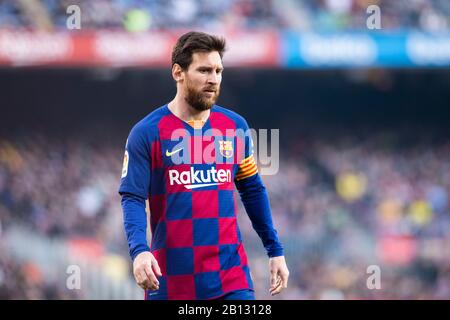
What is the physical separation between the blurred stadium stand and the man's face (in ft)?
36.0

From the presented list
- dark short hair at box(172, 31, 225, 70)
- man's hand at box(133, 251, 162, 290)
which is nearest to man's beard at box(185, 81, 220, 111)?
dark short hair at box(172, 31, 225, 70)

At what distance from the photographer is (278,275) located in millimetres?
5363

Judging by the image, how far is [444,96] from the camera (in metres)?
21.9

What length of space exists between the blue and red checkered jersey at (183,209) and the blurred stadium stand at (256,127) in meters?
10.8

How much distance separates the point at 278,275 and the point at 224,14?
13486 millimetres

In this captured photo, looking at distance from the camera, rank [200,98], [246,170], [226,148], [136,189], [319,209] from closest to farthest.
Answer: [136,189], [200,98], [226,148], [246,170], [319,209]

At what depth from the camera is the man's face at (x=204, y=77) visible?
518 centimetres

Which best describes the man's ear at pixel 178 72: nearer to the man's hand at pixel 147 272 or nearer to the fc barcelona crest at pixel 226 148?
the fc barcelona crest at pixel 226 148

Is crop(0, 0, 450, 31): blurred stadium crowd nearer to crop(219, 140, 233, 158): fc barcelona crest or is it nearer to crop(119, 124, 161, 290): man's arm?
crop(219, 140, 233, 158): fc barcelona crest

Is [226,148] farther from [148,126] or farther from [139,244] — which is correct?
[139,244]

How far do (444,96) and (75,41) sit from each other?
8796 millimetres

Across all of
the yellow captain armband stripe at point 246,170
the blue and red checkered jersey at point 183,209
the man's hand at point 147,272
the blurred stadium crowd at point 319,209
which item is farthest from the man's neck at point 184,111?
the blurred stadium crowd at point 319,209

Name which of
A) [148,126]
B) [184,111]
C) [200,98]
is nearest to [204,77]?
[200,98]
